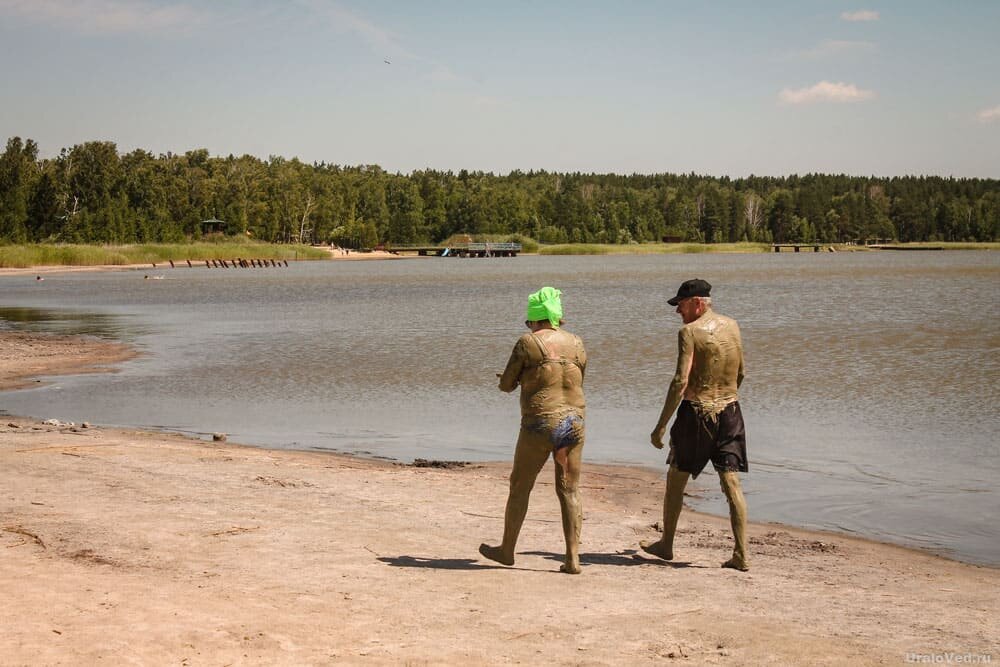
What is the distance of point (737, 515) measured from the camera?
9.08 m

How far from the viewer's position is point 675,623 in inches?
295

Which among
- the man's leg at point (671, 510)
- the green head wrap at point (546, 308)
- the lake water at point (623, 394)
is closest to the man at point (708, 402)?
the man's leg at point (671, 510)

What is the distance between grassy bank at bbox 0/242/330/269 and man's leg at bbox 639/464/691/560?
11354 cm

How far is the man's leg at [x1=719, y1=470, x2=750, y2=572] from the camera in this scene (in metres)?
9.04

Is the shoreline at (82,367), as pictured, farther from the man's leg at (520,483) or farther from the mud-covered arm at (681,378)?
the man's leg at (520,483)

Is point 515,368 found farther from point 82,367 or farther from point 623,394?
point 82,367

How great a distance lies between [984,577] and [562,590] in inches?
150

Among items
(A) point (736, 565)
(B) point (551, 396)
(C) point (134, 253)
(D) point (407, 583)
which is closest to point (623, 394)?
(A) point (736, 565)

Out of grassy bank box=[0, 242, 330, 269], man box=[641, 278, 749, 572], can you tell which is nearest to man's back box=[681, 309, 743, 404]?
man box=[641, 278, 749, 572]

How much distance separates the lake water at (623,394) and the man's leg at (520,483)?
3823mm

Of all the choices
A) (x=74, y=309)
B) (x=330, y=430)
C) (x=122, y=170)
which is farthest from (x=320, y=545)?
(x=122, y=170)

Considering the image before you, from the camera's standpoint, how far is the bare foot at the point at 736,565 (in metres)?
9.18

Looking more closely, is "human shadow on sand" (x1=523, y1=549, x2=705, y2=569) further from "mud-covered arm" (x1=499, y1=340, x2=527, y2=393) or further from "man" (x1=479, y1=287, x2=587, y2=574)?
"mud-covered arm" (x1=499, y1=340, x2=527, y2=393)

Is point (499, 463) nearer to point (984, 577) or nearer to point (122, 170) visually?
point (984, 577)
